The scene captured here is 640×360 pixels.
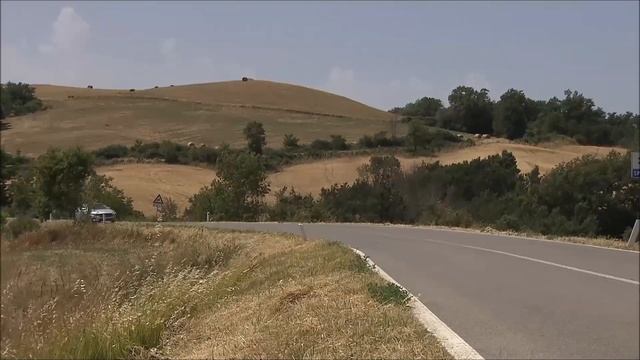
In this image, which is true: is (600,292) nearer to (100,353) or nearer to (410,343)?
(410,343)

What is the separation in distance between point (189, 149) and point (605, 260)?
2575 inches

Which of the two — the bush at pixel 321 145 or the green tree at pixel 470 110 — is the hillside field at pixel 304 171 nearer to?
the green tree at pixel 470 110

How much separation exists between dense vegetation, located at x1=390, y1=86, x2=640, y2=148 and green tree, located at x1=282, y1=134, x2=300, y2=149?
43541 millimetres

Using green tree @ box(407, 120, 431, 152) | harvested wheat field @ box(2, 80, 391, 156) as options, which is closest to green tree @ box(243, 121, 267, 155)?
harvested wheat field @ box(2, 80, 391, 156)

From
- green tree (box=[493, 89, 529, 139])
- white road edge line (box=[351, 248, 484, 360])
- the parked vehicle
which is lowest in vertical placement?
the parked vehicle

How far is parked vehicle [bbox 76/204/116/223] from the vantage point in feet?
126

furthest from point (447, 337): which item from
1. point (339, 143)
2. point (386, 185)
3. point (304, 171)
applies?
point (339, 143)

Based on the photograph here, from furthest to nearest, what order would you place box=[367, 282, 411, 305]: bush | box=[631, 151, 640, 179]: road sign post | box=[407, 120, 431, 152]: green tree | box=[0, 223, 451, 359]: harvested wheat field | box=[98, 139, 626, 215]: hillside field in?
1. box=[407, 120, 431, 152]: green tree
2. box=[98, 139, 626, 215]: hillside field
3. box=[631, 151, 640, 179]: road sign post
4. box=[367, 282, 411, 305]: bush
5. box=[0, 223, 451, 359]: harvested wheat field

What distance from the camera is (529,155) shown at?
4531cm

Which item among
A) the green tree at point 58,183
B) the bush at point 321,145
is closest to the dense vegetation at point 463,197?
the green tree at point 58,183

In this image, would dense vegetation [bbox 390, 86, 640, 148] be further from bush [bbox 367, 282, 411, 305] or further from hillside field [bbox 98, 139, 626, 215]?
bush [bbox 367, 282, 411, 305]

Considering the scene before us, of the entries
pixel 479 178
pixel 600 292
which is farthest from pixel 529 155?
pixel 600 292

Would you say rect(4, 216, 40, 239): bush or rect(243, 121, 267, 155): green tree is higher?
rect(243, 121, 267, 155): green tree

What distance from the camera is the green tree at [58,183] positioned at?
137 ft
